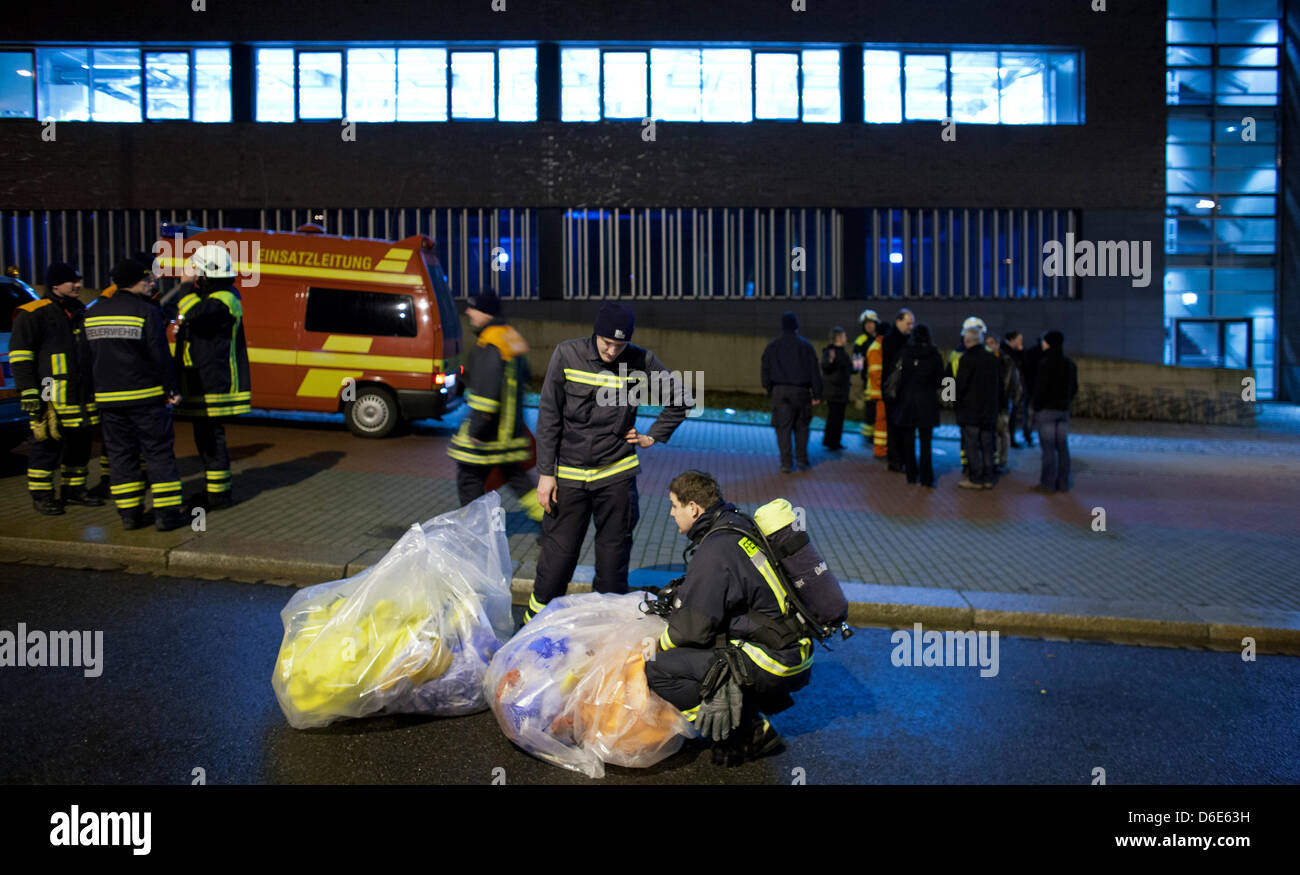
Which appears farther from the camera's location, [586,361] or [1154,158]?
[1154,158]

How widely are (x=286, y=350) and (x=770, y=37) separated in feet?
47.0

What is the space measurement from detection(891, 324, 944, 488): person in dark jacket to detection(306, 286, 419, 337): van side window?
6.19 meters

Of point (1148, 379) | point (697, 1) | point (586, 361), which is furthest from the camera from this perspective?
point (697, 1)

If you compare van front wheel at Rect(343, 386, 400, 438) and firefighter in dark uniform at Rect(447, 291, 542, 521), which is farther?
van front wheel at Rect(343, 386, 400, 438)

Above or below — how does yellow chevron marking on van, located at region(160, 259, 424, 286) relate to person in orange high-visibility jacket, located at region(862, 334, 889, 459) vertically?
above

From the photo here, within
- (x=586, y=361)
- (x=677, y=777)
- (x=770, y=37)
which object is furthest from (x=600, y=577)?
(x=770, y=37)

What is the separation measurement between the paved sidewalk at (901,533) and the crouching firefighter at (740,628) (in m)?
2.53

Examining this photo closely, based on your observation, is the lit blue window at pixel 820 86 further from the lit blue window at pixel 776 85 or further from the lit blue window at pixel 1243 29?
the lit blue window at pixel 1243 29

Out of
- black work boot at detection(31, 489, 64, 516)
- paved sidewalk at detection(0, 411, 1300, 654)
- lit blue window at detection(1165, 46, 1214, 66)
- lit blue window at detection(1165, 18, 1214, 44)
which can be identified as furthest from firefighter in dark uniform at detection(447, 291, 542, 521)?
lit blue window at detection(1165, 18, 1214, 44)

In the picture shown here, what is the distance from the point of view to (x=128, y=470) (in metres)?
7.65

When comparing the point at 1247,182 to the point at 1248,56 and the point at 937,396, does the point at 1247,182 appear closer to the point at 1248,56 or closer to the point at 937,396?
the point at 1248,56

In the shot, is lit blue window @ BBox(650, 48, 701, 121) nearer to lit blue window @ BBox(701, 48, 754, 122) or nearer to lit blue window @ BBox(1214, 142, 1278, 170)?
lit blue window @ BBox(701, 48, 754, 122)

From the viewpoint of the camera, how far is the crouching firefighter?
13.1ft

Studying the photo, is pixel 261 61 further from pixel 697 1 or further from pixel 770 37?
pixel 770 37
